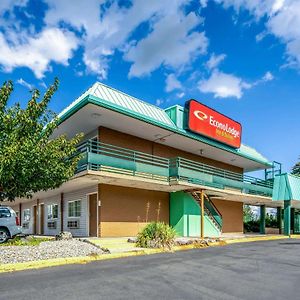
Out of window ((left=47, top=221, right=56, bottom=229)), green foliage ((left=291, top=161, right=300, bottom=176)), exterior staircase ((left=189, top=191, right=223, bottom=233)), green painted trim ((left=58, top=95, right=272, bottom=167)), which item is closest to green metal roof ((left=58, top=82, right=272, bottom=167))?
green painted trim ((left=58, top=95, right=272, bottom=167))

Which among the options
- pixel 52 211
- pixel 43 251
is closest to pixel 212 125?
pixel 52 211

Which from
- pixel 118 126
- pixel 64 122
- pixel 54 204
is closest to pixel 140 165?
pixel 118 126

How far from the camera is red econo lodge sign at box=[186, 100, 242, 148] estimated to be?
71.1ft

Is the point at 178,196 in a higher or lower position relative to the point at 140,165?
lower

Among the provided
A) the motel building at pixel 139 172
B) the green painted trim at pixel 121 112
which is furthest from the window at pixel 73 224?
the green painted trim at pixel 121 112

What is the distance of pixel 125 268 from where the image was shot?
9.63m

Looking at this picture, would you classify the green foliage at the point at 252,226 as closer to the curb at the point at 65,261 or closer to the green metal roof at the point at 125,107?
the green metal roof at the point at 125,107

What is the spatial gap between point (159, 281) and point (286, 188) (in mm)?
22894

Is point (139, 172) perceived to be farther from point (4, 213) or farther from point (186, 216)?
point (4, 213)

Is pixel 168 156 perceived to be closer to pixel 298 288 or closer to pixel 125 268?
pixel 125 268

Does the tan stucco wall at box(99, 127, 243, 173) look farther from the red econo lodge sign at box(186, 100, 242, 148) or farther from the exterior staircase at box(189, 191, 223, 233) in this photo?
the exterior staircase at box(189, 191, 223, 233)

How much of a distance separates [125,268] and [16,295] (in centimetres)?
368

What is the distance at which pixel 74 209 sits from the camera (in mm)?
21219

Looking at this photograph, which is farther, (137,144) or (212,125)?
(212,125)
